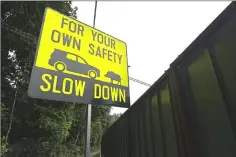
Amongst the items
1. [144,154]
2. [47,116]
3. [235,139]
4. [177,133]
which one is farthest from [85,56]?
[47,116]

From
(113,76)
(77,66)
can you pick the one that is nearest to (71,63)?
(77,66)

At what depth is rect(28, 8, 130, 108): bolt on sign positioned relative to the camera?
9.48 ft

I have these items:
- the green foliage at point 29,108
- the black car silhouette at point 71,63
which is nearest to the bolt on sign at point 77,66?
the black car silhouette at point 71,63

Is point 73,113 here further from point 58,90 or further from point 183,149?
point 183,149

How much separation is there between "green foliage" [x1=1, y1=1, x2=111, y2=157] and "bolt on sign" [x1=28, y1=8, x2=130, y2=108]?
8.44 metres

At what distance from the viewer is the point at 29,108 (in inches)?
483

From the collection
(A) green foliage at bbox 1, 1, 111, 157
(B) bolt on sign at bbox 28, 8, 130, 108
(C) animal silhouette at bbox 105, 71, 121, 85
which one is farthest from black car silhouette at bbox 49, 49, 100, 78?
(A) green foliage at bbox 1, 1, 111, 157

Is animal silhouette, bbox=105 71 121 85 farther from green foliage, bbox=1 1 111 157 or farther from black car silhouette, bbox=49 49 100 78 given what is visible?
green foliage, bbox=1 1 111 157

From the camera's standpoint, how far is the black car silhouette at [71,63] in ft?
10.2

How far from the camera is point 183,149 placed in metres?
1.80

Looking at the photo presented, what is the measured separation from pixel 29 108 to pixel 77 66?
1033cm

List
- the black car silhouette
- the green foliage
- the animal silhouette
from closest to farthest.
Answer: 1. the black car silhouette
2. the animal silhouette
3. the green foliage

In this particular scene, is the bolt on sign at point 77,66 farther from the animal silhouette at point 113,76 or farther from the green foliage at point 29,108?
the green foliage at point 29,108

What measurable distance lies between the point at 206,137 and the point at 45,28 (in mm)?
2791
